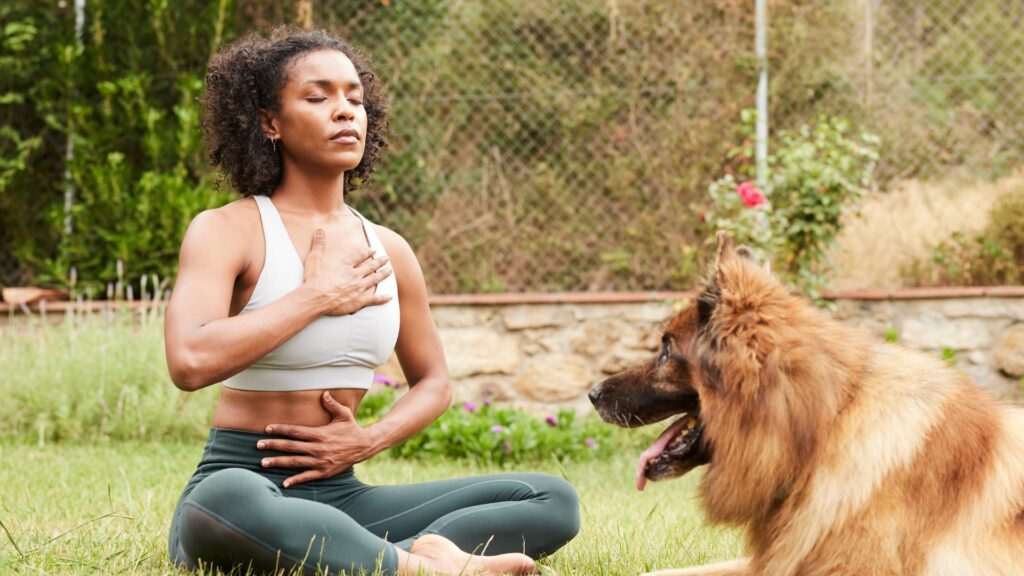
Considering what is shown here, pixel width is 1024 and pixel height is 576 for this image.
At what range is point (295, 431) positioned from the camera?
128 inches

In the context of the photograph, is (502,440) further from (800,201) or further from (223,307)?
(223,307)

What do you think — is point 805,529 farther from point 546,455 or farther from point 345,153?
point 546,455

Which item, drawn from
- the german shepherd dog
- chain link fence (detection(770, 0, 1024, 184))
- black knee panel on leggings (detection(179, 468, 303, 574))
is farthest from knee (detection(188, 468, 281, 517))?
chain link fence (detection(770, 0, 1024, 184))

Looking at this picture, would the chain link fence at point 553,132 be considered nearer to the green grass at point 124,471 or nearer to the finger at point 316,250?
the green grass at point 124,471

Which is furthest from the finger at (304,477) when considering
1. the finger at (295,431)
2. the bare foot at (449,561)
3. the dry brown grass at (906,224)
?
the dry brown grass at (906,224)

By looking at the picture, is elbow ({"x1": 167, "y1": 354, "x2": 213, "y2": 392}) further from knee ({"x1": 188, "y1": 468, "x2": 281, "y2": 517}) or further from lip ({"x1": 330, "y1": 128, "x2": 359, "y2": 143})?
lip ({"x1": 330, "y1": 128, "x2": 359, "y2": 143})

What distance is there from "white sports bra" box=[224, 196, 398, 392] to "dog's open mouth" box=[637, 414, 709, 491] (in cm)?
96

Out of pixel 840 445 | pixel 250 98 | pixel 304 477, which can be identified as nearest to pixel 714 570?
pixel 840 445

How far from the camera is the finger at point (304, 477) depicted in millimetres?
3239

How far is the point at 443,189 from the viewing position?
9.17 metres

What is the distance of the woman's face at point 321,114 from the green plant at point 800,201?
193 inches

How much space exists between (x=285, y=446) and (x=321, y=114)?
3.52ft

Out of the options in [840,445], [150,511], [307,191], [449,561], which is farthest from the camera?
[150,511]

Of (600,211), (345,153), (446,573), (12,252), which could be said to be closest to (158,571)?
(446,573)
